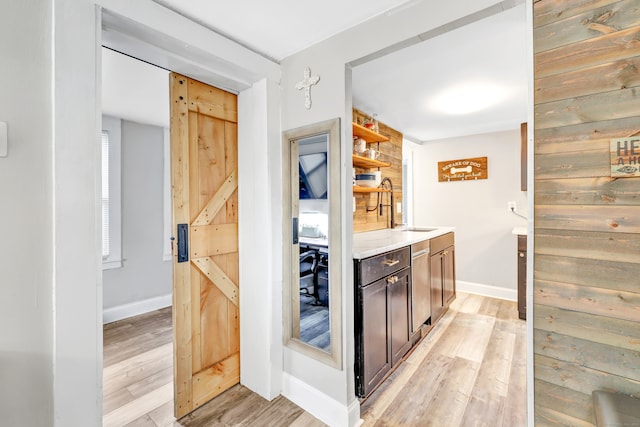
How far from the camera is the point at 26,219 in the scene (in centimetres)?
111

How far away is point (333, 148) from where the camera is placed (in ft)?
5.59

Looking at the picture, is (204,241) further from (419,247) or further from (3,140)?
(419,247)

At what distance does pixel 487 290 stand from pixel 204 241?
380cm

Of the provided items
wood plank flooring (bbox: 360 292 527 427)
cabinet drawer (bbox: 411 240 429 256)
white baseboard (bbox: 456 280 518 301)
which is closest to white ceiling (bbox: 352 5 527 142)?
cabinet drawer (bbox: 411 240 429 256)

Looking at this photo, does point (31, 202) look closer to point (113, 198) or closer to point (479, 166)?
point (113, 198)

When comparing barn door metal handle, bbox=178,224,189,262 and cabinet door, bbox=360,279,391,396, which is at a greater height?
barn door metal handle, bbox=178,224,189,262

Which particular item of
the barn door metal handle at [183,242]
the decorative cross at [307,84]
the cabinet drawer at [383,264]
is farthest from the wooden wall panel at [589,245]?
the barn door metal handle at [183,242]

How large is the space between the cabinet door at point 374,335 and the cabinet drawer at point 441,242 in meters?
1.11

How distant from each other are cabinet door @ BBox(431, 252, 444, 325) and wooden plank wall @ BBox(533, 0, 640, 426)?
5.67 feet

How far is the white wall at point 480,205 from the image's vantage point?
3.80 meters

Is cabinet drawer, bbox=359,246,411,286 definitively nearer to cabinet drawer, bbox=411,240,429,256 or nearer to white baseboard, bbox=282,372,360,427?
cabinet drawer, bbox=411,240,429,256

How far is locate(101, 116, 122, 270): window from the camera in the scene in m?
3.09

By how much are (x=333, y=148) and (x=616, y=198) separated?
1.23m

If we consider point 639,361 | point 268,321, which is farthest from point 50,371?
point 639,361
